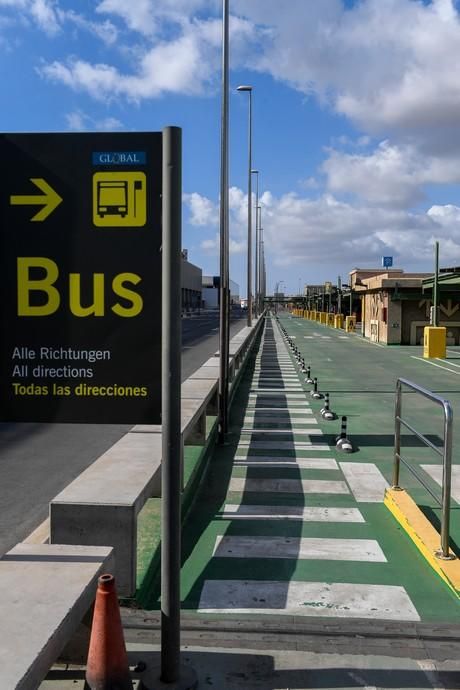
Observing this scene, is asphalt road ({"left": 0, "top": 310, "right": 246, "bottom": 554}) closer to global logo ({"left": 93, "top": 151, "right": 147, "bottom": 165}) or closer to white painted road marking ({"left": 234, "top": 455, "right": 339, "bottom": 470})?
white painted road marking ({"left": 234, "top": 455, "right": 339, "bottom": 470})

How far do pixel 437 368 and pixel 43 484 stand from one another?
1883 centimetres

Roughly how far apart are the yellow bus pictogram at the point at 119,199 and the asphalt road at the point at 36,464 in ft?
12.5

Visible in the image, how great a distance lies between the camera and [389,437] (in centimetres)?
1118

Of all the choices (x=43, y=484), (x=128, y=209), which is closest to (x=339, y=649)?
(x=128, y=209)

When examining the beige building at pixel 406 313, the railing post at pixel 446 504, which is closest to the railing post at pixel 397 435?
the railing post at pixel 446 504

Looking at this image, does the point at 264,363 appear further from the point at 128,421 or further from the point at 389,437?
the point at 128,421

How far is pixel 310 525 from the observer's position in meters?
6.67

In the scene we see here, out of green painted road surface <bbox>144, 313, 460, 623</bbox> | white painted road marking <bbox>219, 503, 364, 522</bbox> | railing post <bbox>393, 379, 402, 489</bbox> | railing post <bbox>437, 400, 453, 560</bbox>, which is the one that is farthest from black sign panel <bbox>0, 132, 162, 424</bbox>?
railing post <bbox>393, 379, 402, 489</bbox>

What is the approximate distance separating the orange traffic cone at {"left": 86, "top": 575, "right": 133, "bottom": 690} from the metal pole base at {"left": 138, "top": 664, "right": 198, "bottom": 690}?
0.56 ft

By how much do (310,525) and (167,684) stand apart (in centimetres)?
331

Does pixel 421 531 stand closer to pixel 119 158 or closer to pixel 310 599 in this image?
pixel 310 599

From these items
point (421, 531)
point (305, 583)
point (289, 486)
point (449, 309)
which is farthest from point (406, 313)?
point (305, 583)

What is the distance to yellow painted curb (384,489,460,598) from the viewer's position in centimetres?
523

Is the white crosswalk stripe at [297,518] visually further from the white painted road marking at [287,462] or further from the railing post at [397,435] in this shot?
the railing post at [397,435]
